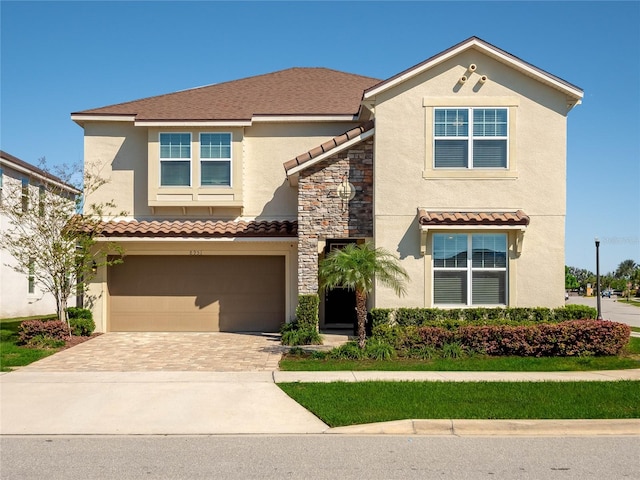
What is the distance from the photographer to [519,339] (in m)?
13.6

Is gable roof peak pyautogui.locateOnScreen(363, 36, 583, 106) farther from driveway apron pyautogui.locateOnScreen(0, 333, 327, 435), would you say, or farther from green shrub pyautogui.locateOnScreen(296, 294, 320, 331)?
driveway apron pyautogui.locateOnScreen(0, 333, 327, 435)

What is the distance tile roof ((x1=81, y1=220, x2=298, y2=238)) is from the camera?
17328mm

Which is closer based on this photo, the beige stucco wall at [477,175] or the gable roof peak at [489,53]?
the gable roof peak at [489,53]

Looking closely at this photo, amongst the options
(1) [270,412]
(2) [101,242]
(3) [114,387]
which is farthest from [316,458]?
(2) [101,242]

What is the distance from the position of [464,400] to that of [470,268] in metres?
6.31

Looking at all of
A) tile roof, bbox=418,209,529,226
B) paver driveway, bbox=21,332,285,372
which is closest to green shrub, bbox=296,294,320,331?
paver driveway, bbox=21,332,285,372

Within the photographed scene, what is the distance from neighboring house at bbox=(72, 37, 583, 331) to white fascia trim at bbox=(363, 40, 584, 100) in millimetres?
33

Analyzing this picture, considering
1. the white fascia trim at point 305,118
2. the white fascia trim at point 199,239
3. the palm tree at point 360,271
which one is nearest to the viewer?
the palm tree at point 360,271

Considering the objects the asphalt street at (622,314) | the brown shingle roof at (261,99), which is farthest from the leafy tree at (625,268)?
the brown shingle roof at (261,99)

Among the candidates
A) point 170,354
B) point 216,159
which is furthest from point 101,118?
point 170,354

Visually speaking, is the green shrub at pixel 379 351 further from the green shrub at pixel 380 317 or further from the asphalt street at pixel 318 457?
the asphalt street at pixel 318 457

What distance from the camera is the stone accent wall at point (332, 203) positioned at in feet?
53.0

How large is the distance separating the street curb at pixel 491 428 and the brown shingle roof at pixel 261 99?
12.0 metres

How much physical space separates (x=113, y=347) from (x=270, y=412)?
768 cm
